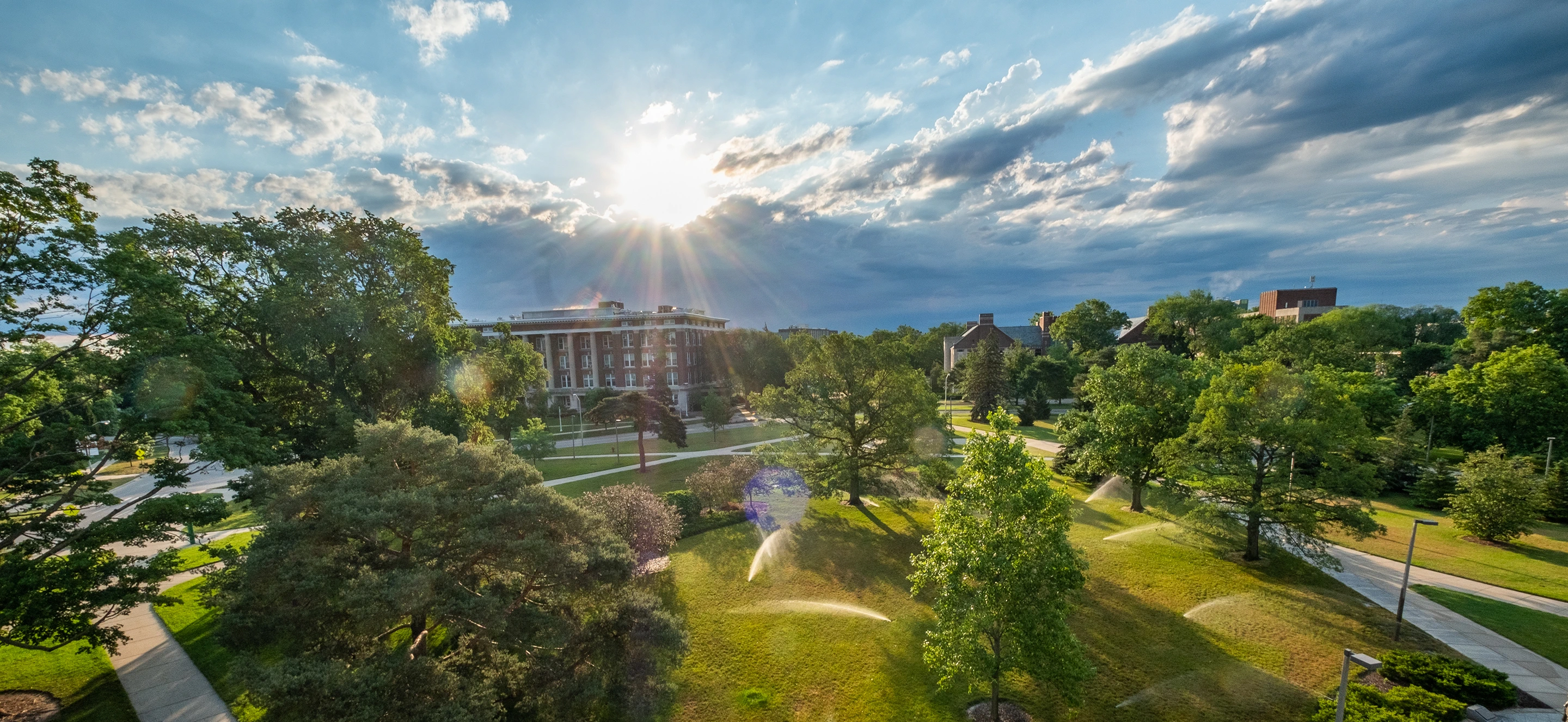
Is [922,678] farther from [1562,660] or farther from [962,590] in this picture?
[1562,660]

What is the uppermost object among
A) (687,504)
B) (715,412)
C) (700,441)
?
(715,412)

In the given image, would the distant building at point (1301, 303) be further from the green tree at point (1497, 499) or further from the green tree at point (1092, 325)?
the green tree at point (1497, 499)

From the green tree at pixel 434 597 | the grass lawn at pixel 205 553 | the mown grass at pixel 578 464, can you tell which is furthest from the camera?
the mown grass at pixel 578 464

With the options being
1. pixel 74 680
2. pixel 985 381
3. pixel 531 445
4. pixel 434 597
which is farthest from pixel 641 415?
pixel 985 381

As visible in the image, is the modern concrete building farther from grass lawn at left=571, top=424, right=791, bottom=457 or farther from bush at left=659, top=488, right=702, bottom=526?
bush at left=659, top=488, right=702, bottom=526

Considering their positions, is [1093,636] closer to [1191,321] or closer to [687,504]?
[687,504]

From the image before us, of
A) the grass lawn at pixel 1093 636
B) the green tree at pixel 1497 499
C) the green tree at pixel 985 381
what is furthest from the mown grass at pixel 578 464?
the green tree at pixel 1497 499
